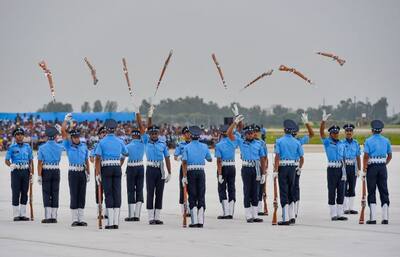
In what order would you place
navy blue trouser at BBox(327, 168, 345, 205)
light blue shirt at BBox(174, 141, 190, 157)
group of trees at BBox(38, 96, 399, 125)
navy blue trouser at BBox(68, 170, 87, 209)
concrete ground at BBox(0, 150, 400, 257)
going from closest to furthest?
concrete ground at BBox(0, 150, 400, 257), navy blue trouser at BBox(68, 170, 87, 209), navy blue trouser at BBox(327, 168, 345, 205), light blue shirt at BBox(174, 141, 190, 157), group of trees at BBox(38, 96, 399, 125)

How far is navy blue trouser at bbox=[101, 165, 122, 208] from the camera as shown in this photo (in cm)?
2158

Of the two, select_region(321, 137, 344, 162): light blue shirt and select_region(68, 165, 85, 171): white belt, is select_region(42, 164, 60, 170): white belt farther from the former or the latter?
select_region(321, 137, 344, 162): light blue shirt

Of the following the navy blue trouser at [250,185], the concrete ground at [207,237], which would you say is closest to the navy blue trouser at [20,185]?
the concrete ground at [207,237]

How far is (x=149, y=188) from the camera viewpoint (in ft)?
75.5

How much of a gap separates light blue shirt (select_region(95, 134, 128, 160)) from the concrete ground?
1.44 metres

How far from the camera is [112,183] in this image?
21828 mm

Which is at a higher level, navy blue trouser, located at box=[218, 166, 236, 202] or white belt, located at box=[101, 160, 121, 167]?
white belt, located at box=[101, 160, 121, 167]

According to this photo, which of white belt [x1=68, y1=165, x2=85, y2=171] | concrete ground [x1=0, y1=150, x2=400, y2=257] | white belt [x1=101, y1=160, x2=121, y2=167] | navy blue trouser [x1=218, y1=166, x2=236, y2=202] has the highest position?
white belt [x1=101, y1=160, x2=121, y2=167]

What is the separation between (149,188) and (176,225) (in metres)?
1.19

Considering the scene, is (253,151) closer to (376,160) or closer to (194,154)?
(194,154)

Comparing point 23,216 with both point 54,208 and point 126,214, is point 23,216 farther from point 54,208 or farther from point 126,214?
point 126,214

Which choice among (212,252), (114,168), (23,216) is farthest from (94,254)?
(23,216)

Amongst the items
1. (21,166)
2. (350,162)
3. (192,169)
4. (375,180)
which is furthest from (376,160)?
(21,166)

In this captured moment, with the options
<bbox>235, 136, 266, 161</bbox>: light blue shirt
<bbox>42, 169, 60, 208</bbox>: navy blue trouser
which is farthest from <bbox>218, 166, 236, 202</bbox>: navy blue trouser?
<bbox>42, 169, 60, 208</bbox>: navy blue trouser
